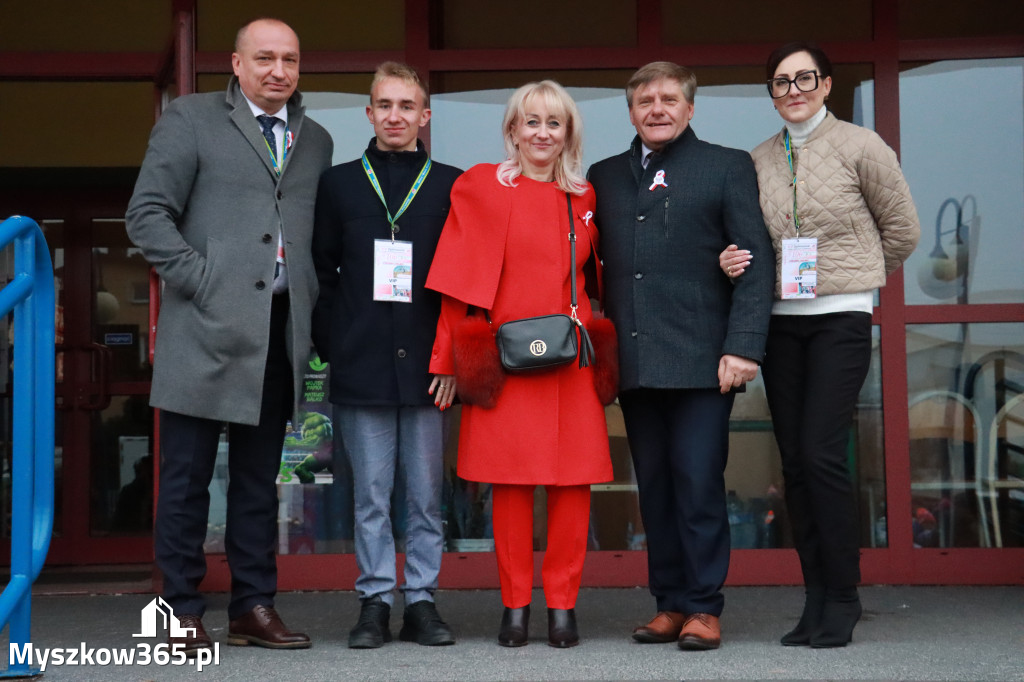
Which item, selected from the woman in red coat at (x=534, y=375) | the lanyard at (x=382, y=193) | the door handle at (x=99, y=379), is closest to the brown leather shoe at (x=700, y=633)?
the woman in red coat at (x=534, y=375)

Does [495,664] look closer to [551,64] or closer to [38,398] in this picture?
[38,398]

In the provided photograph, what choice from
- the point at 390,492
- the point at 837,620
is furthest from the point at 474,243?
the point at 837,620

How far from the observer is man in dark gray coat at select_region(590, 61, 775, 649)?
11.3ft

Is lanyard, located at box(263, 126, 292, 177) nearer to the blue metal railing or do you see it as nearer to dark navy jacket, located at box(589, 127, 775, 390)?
the blue metal railing

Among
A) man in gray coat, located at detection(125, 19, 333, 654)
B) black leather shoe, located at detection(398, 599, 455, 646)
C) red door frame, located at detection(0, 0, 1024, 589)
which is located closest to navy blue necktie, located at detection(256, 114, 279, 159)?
man in gray coat, located at detection(125, 19, 333, 654)

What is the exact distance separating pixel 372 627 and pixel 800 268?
171 cm

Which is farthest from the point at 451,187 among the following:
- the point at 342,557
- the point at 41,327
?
the point at 342,557

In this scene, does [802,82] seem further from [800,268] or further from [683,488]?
[683,488]

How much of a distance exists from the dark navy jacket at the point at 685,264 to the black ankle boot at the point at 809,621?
2.46 ft

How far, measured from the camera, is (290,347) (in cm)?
A: 353

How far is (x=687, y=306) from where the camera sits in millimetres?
3490

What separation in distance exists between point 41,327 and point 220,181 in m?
0.70

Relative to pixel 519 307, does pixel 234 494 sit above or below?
below

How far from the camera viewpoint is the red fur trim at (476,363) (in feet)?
11.2
